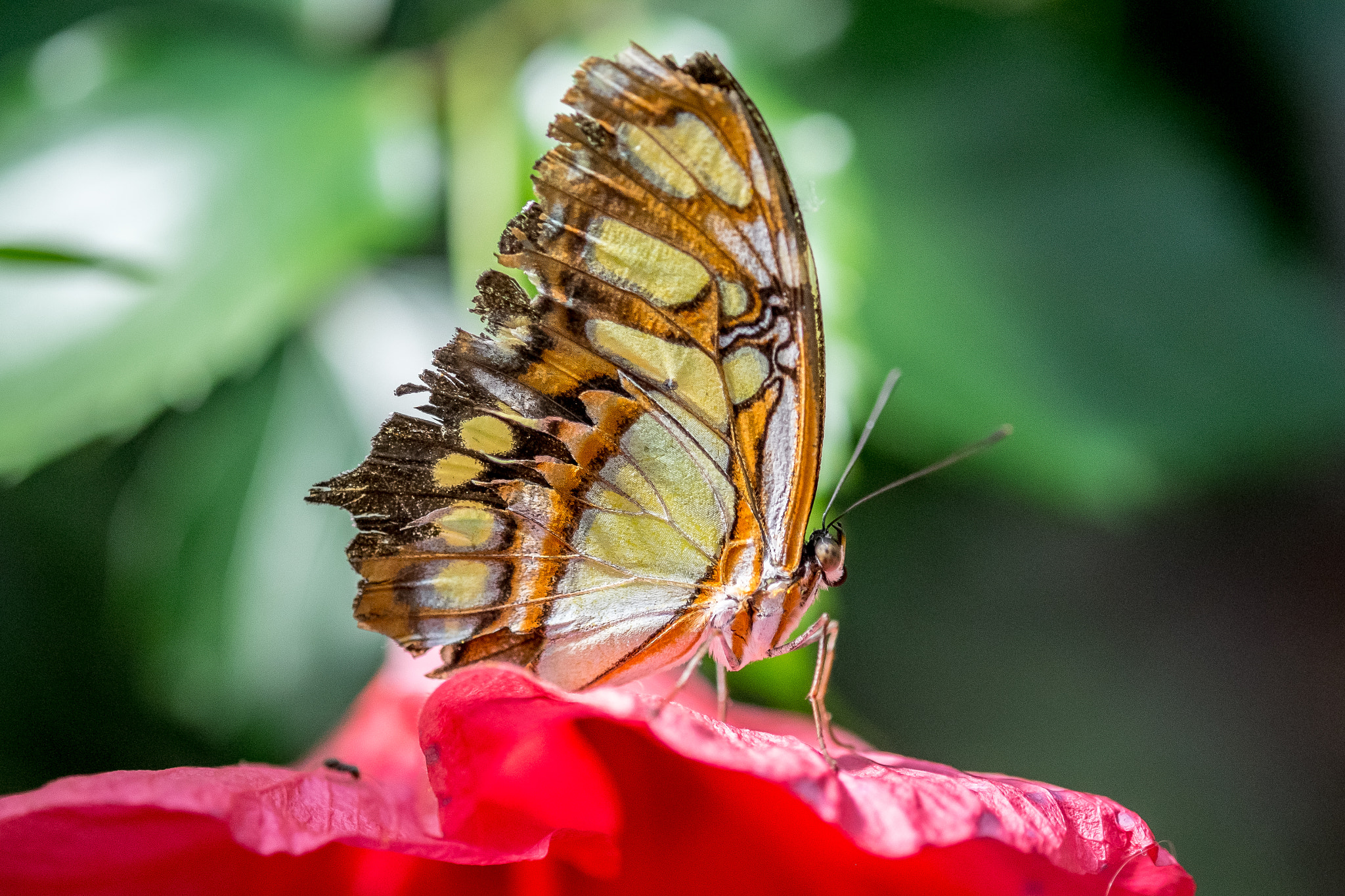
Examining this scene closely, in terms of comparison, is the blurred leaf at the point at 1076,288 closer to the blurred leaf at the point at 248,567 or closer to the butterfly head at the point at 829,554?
the butterfly head at the point at 829,554

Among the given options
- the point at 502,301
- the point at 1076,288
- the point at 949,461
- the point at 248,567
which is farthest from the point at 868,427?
the point at 248,567

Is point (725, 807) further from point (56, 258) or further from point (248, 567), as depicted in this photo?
point (248, 567)

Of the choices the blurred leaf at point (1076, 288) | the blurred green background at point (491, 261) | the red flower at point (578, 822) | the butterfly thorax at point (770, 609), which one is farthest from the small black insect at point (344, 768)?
the blurred leaf at point (1076, 288)

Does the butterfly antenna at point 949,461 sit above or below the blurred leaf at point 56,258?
below

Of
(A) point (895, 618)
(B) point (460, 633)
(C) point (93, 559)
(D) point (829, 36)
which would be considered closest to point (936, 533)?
(A) point (895, 618)

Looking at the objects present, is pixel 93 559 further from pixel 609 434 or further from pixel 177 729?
pixel 609 434

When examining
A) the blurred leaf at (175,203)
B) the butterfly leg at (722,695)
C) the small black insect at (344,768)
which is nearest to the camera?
the small black insect at (344,768)
